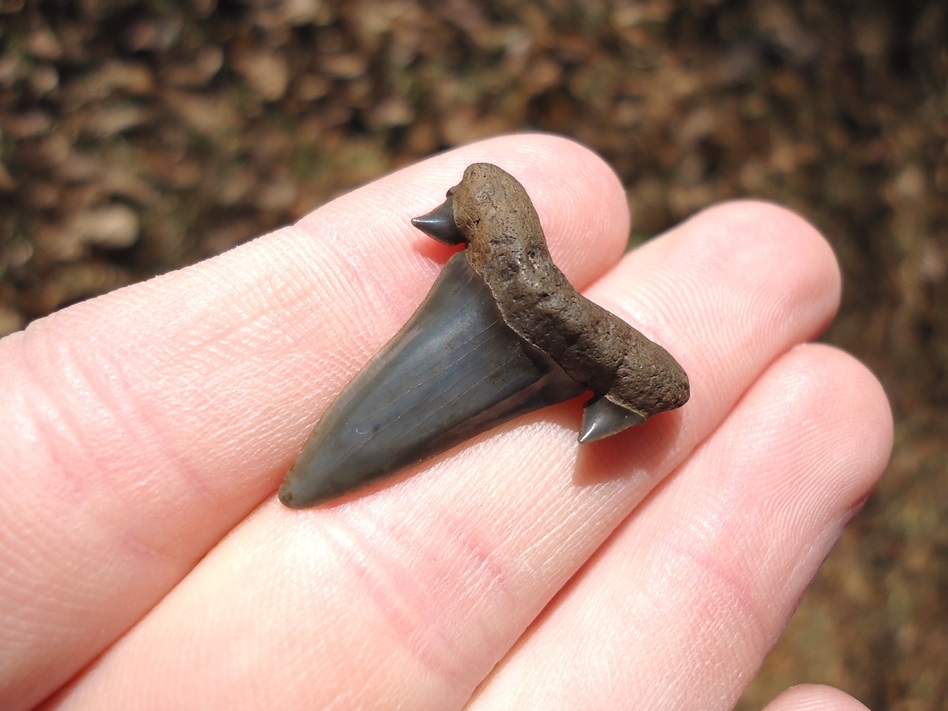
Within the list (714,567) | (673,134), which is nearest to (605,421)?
(714,567)

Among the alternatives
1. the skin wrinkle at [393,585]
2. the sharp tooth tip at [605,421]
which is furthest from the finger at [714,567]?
the sharp tooth tip at [605,421]

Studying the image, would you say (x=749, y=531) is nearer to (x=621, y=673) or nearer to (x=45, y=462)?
(x=621, y=673)

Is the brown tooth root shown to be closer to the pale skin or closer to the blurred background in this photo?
the pale skin

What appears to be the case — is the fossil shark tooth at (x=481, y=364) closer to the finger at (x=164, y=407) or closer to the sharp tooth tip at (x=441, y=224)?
the sharp tooth tip at (x=441, y=224)

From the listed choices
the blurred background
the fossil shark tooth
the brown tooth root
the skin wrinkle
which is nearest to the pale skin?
the skin wrinkle

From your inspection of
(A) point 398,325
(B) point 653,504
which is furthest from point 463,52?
(B) point 653,504
